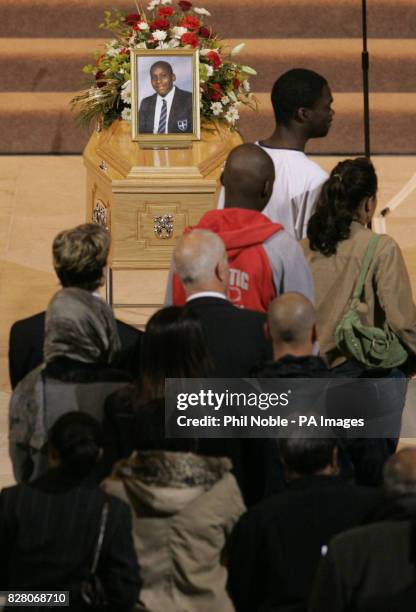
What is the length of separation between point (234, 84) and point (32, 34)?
15.5 ft

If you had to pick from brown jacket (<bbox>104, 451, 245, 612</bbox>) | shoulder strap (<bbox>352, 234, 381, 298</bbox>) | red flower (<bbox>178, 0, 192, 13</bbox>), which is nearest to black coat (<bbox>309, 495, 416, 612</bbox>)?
brown jacket (<bbox>104, 451, 245, 612</bbox>)

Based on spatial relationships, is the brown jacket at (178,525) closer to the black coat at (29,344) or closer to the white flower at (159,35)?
the black coat at (29,344)

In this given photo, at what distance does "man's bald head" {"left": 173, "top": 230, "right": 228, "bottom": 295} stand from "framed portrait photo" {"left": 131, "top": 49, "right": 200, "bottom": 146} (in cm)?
383

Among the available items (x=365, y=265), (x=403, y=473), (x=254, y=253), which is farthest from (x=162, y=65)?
(x=403, y=473)

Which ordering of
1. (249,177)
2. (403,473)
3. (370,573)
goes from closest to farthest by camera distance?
1. (370,573)
2. (403,473)
3. (249,177)

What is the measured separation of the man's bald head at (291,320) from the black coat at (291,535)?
0.79 meters

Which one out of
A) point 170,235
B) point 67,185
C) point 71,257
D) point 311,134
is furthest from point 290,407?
point 67,185

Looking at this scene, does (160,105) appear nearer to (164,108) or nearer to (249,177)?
(164,108)

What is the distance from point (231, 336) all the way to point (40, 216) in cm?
651

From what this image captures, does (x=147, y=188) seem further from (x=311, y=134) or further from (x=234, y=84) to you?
(x=311, y=134)

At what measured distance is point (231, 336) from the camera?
5.30m

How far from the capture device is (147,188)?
8.76 m

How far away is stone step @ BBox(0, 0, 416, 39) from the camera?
44.6ft

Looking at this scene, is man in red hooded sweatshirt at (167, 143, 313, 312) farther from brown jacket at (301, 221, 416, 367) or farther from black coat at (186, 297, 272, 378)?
black coat at (186, 297, 272, 378)
